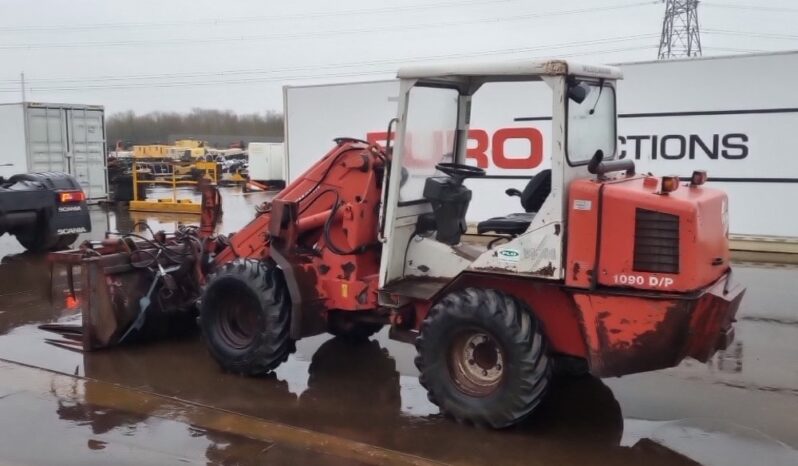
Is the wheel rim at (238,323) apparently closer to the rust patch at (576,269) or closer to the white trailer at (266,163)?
the rust patch at (576,269)

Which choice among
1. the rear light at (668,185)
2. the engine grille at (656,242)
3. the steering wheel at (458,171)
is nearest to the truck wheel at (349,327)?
the steering wheel at (458,171)

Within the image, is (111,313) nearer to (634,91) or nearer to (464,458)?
(464,458)

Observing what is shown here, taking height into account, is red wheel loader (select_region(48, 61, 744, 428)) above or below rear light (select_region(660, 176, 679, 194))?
below

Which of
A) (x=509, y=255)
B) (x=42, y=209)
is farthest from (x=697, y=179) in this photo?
(x=42, y=209)

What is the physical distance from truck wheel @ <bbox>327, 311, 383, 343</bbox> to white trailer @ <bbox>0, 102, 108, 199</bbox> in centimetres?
1434

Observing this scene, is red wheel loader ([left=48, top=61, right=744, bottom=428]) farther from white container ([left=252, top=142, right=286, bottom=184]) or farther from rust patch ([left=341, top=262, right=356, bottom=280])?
white container ([left=252, top=142, right=286, bottom=184])

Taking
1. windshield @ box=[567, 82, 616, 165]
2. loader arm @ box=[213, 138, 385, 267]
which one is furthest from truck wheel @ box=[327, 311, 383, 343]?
windshield @ box=[567, 82, 616, 165]

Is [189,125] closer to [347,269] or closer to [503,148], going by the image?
[503,148]

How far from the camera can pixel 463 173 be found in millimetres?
5465

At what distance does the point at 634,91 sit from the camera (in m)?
12.3

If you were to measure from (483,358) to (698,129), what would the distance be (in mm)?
8375

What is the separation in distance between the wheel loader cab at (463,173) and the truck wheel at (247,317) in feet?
3.04

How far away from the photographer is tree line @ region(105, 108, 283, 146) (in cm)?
6669

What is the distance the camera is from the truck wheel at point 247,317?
228 inches
